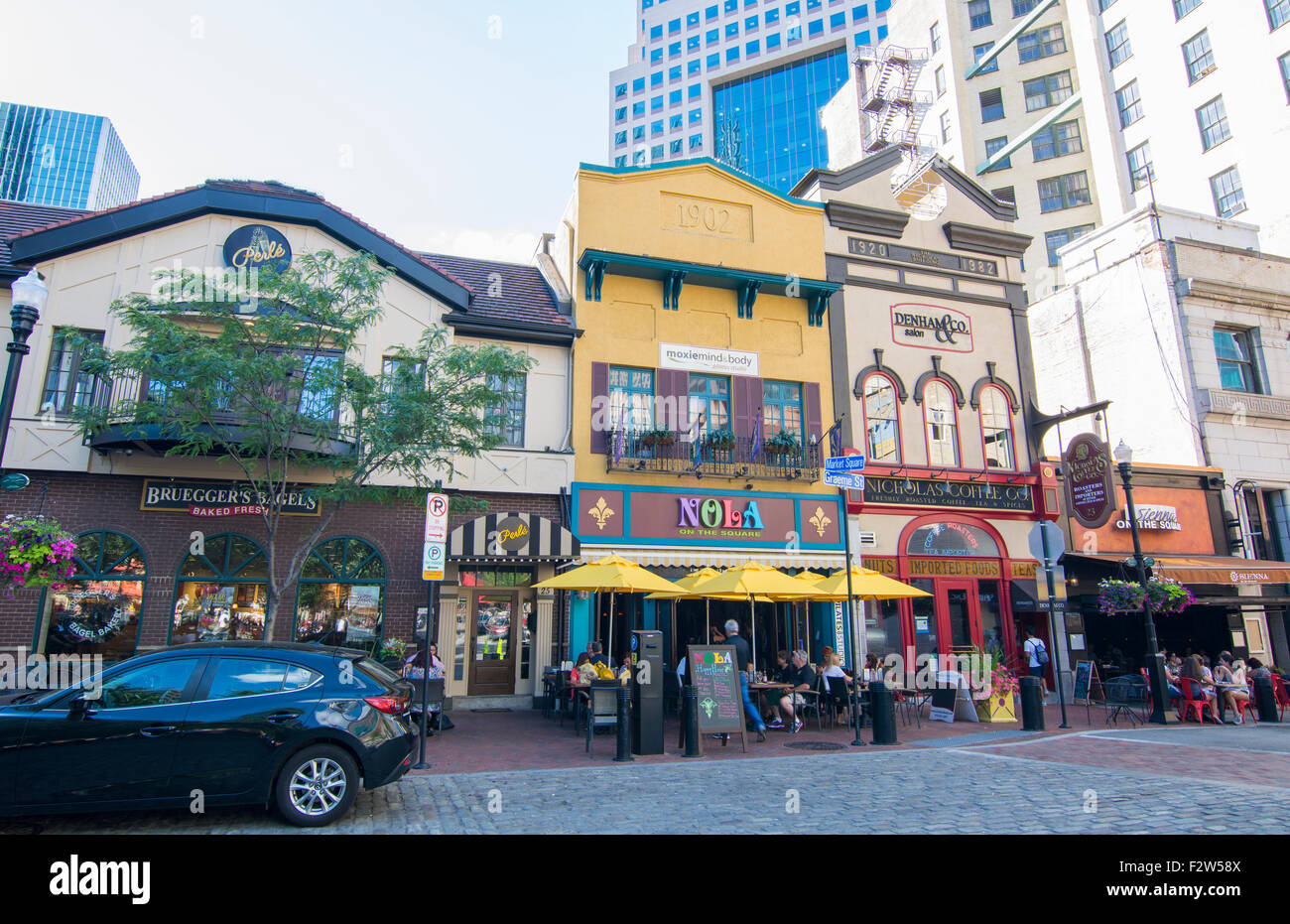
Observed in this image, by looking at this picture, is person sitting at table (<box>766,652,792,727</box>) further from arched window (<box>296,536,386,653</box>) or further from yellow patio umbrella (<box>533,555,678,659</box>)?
arched window (<box>296,536,386,653</box>)

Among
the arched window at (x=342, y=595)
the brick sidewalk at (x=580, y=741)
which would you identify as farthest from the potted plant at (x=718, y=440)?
the arched window at (x=342, y=595)

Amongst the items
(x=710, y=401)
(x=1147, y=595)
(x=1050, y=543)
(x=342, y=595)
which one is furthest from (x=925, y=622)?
(x=342, y=595)

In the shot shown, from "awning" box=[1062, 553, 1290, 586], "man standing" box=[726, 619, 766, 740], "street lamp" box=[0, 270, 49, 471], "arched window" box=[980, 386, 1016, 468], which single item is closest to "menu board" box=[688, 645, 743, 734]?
"man standing" box=[726, 619, 766, 740]

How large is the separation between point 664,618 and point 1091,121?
31.9 metres

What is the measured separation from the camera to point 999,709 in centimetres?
1486

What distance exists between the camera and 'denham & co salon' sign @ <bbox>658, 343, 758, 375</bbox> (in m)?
18.7

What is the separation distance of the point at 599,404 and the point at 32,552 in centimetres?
1087

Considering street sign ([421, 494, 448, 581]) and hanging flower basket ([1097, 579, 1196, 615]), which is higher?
street sign ([421, 494, 448, 581])

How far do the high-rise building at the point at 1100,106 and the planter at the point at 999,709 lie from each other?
21771mm

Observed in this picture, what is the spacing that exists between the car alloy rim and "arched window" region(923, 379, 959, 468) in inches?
668

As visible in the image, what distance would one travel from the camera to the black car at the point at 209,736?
608 centimetres

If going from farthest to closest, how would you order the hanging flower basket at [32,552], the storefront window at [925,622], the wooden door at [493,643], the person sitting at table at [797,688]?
the storefront window at [925,622] → the wooden door at [493,643] → the person sitting at table at [797,688] → the hanging flower basket at [32,552]

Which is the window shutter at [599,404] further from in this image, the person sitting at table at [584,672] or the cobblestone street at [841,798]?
the cobblestone street at [841,798]

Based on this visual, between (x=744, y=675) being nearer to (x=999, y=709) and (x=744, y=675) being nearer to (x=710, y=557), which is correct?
(x=710, y=557)
